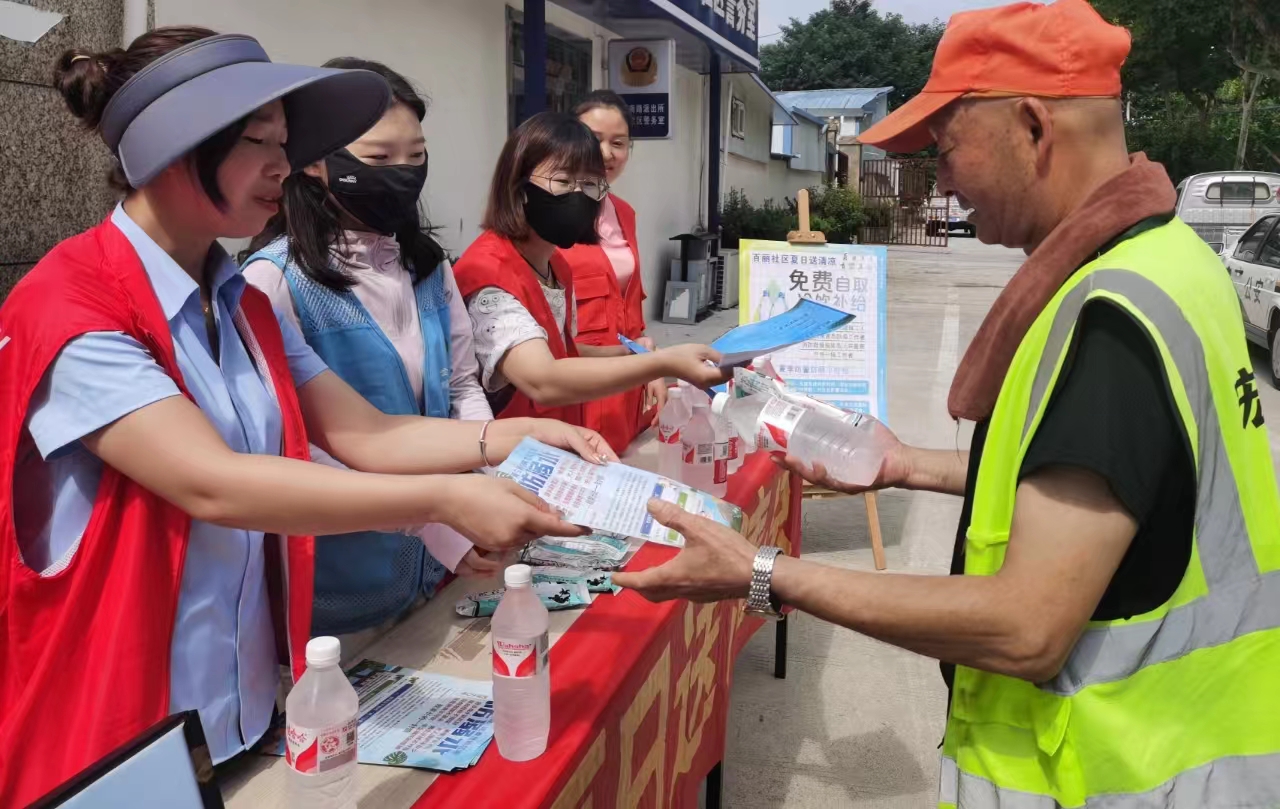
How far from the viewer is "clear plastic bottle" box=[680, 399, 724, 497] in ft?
8.55

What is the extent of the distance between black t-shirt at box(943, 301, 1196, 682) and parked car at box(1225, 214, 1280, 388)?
29.6 feet

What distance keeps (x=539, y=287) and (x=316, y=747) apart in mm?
1687

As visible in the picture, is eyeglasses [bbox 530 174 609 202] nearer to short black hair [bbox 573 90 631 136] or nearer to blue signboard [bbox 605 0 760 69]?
short black hair [bbox 573 90 631 136]

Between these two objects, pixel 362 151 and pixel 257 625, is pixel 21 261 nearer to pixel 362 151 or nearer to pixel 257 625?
pixel 362 151

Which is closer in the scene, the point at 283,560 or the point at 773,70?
the point at 283,560

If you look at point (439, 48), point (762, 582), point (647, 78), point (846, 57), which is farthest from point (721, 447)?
point (846, 57)

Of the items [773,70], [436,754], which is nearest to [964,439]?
[436,754]

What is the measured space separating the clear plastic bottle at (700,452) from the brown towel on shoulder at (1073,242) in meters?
1.29

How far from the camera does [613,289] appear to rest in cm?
354

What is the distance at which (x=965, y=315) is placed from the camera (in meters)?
13.7

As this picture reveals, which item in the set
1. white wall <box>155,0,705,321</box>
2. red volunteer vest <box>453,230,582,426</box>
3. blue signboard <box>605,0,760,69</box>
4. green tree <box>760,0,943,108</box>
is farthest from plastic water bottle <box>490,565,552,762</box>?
green tree <box>760,0,943,108</box>

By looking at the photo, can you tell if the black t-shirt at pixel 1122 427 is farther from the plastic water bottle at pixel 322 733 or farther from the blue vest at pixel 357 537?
the blue vest at pixel 357 537

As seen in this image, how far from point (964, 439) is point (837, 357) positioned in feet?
9.83

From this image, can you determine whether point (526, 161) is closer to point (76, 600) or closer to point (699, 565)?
point (699, 565)
